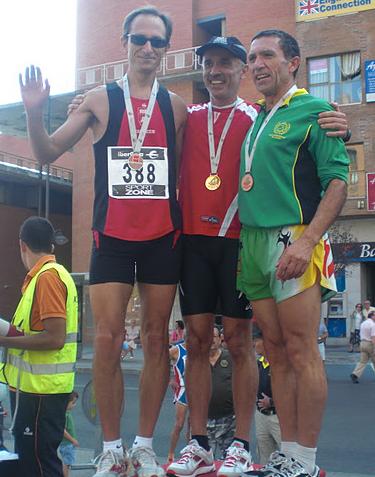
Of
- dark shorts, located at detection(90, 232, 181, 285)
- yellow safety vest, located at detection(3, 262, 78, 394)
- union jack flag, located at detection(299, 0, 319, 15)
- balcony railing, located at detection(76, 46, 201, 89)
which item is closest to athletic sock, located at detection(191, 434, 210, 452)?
dark shorts, located at detection(90, 232, 181, 285)

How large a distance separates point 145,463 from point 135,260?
1.07 m

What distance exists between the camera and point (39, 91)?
352 cm

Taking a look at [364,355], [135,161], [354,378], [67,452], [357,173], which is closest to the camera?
[135,161]

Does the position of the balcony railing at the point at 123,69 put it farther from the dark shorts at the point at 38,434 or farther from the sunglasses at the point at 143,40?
the sunglasses at the point at 143,40

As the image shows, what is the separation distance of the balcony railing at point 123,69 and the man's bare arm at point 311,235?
1124 inches

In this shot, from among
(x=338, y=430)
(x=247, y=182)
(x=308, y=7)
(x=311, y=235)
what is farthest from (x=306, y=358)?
(x=308, y=7)

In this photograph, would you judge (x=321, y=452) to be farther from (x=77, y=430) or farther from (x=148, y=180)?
(x=148, y=180)

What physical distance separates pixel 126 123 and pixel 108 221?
22.0 inches

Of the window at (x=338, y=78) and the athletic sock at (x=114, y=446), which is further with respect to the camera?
the window at (x=338, y=78)

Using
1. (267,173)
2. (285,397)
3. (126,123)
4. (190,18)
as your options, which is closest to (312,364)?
(285,397)

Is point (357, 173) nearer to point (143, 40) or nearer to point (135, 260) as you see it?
point (143, 40)

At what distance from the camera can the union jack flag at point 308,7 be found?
102ft

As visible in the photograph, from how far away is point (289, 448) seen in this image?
3.43 m

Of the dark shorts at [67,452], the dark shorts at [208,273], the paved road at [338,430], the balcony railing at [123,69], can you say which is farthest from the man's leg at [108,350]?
the balcony railing at [123,69]
